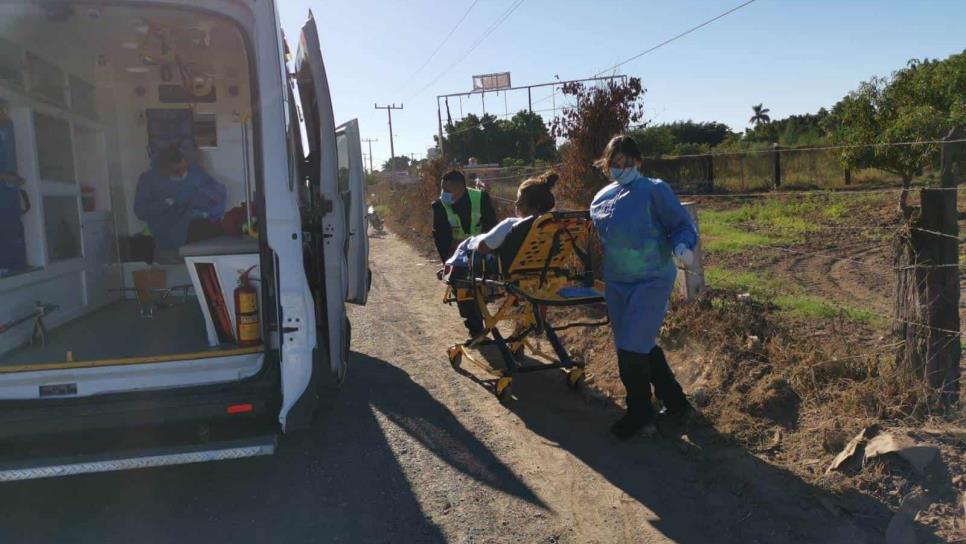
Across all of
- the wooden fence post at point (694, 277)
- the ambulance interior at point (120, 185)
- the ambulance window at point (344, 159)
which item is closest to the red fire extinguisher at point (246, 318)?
the ambulance interior at point (120, 185)

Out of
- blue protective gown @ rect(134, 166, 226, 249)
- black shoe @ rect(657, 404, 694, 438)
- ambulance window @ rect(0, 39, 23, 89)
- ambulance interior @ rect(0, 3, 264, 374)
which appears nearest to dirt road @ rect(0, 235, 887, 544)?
black shoe @ rect(657, 404, 694, 438)

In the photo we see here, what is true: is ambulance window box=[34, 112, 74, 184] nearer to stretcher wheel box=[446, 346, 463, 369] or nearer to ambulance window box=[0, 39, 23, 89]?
ambulance window box=[0, 39, 23, 89]

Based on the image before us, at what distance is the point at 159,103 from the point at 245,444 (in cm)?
450

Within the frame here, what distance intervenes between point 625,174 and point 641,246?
0.45 meters

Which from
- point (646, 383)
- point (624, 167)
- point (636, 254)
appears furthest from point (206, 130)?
point (646, 383)

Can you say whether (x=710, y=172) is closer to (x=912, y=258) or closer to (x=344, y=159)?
(x=344, y=159)

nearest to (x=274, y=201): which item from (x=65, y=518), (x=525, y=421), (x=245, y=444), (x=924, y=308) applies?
(x=245, y=444)

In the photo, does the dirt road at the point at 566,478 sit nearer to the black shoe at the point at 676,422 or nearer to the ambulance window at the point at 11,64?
the black shoe at the point at 676,422

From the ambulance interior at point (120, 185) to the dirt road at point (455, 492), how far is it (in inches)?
30.9

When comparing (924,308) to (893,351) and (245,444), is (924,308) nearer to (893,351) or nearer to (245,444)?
(893,351)

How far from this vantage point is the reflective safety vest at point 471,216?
285 inches

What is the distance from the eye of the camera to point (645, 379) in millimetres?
4594

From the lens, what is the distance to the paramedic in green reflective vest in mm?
7199

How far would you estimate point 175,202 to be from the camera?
707 centimetres
